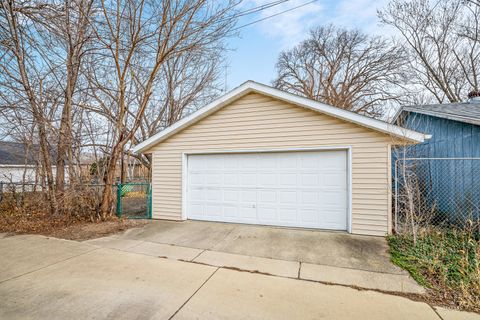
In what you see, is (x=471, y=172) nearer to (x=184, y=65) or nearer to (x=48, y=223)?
(x=48, y=223)

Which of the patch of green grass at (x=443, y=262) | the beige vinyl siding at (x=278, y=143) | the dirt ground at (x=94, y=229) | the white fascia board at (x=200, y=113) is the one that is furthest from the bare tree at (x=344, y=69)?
the dirt ground at (x=94, y=229)

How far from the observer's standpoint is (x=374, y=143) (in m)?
4.98

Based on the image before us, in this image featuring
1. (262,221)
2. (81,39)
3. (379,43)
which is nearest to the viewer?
(262,221)

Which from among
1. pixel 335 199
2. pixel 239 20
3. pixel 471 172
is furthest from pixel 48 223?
Result: pixel 471 172

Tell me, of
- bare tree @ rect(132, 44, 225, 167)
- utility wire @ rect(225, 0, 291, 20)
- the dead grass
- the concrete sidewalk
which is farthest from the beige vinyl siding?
bare tree @ rect(132, 44, 225, 167)

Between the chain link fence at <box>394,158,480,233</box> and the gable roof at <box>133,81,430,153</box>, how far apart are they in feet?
2.34

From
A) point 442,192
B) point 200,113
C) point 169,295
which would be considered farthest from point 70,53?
point 442,192

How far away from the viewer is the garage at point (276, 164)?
4.98 metres

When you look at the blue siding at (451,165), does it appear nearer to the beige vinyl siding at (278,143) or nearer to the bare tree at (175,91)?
the beige vinyl siding at (278,143)

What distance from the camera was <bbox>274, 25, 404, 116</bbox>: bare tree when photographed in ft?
50.0

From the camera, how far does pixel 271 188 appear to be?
577 cm

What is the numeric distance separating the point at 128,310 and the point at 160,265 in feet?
3.80

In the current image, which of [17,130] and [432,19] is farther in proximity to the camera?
[432,19]

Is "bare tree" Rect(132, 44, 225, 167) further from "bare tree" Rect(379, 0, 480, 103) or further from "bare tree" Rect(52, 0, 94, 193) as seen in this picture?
"bare tree" Rect(379, 0, 480, 103)
